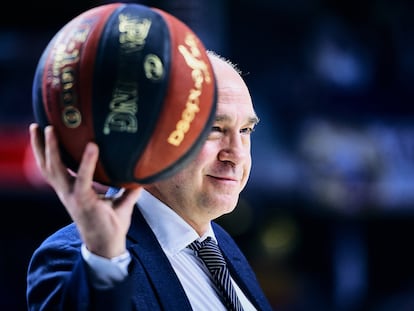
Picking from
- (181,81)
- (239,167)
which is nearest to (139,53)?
(181,81)

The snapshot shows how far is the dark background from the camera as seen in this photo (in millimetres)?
6977

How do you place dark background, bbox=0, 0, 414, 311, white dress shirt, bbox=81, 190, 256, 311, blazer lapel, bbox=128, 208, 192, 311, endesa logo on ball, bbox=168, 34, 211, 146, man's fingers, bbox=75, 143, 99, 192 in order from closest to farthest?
man's fingers, bbox=75, 143, 99, 192 → endesa logo on ball, bbox=168, 34, 211, 146 → blazer lapel, bbox=128, 208, 192, 311 → white dress shirt, bbox=81, 190, 256, 311 → dark background, bbox=0, 0, 414, 311

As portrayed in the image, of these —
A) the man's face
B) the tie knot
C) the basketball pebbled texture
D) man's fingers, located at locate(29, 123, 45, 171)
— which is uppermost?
the basketball pebbled texture

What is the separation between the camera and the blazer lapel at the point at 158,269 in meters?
1.88

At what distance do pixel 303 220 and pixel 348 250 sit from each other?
547 millimetres

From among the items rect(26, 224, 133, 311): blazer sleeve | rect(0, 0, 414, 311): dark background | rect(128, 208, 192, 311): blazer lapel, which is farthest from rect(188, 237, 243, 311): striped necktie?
rect(0, 0, 414, 311): dark background

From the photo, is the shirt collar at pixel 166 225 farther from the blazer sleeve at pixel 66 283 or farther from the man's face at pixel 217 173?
the blazer sleeve at pixel 66 283

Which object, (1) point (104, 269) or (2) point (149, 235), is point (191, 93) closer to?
(1) point (104, 269)

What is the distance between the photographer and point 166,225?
2.06 m

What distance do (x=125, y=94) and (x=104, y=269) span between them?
1.09 feet

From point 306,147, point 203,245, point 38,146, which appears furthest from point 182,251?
point 306,147

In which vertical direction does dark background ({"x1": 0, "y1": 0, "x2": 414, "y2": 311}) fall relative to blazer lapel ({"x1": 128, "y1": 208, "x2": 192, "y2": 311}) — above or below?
below

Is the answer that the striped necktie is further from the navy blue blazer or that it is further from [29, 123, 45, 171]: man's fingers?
[29, 123, 45, 171]: man's fingers

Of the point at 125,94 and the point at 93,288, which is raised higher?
the point at 125,94
